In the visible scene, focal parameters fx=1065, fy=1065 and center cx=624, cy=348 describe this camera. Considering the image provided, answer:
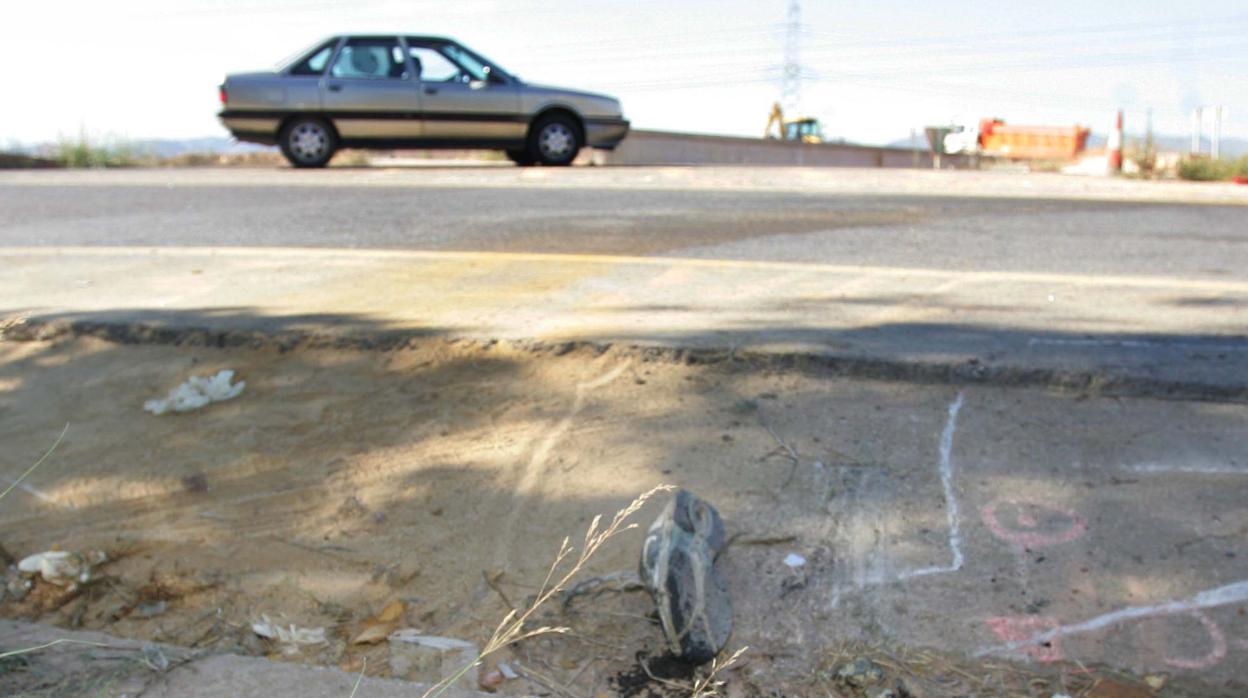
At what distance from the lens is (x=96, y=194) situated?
9664mm

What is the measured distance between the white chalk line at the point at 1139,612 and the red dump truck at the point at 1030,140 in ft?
145

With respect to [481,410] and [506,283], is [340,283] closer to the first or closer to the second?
[506,283]

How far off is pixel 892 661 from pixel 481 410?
1.63m

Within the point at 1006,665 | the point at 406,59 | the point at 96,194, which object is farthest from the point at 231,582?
the point at 406,59

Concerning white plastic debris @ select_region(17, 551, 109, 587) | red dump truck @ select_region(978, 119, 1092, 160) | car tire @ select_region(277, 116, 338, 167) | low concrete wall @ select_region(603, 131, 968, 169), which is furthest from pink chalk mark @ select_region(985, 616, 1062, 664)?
red dump truck @ select_region(978, 119, 1092, 160)

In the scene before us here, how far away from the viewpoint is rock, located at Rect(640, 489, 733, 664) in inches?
105

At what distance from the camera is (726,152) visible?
2852 cm

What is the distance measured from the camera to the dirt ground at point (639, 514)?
2662 millimetres

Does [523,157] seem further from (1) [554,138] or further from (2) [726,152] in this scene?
(2) [726,152]

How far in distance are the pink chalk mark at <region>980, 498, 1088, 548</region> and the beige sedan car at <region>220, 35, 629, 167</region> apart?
10512 millimetres

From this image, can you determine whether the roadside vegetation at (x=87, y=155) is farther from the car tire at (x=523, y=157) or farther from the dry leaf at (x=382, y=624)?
the dry leaf at (x=382, y=624)

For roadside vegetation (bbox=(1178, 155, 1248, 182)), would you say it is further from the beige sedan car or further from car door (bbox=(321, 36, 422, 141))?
car door (bbox=(321, 36, 422, 141))

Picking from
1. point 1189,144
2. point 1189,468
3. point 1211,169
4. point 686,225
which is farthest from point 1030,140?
point 1189,468

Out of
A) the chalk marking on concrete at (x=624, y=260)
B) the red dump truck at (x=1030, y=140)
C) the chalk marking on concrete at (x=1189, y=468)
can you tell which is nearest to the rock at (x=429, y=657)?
the chalk marking on concrete at (x=1189, y=468)
